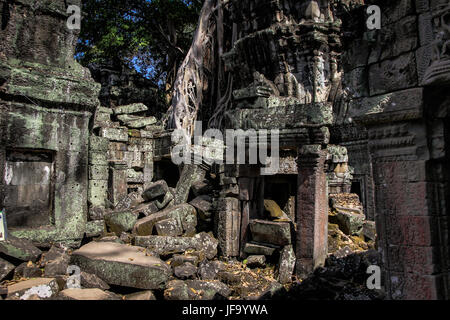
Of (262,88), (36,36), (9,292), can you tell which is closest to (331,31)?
(262,88)

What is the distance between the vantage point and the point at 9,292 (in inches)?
145

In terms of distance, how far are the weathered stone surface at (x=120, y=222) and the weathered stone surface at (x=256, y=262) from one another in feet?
8.68

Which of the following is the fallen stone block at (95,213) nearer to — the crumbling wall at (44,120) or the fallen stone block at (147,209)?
the crumbling wall at (44,120)

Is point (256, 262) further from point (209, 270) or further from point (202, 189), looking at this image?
point (202, 189)

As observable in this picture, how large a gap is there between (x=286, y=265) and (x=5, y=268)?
4.31m

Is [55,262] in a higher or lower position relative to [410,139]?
lower

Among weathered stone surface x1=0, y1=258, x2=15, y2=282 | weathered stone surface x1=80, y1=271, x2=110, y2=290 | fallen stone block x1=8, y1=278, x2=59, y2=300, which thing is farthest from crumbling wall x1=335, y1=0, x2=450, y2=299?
weathered stone surface x1=0, y1=258, x2=15, y2=282

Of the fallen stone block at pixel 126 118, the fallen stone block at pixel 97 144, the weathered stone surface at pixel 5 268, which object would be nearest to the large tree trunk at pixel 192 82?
the fallen stone block at pixel 126 118

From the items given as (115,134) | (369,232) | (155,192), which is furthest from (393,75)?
(115,134)

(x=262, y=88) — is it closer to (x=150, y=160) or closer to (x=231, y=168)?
(x=231, y=168)

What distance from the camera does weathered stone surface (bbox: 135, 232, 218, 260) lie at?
6.28 m

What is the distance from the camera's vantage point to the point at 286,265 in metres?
6.00

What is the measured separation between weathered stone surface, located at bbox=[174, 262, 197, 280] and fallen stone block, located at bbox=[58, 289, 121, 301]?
1307 mm

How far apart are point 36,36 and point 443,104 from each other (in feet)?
19.5
